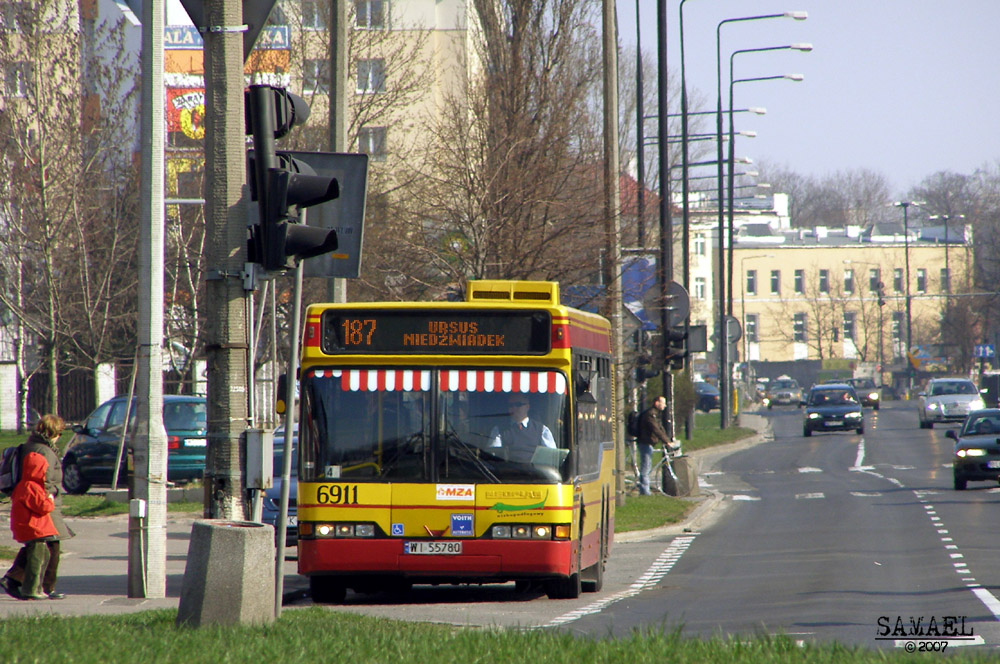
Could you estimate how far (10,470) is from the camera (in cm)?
1270

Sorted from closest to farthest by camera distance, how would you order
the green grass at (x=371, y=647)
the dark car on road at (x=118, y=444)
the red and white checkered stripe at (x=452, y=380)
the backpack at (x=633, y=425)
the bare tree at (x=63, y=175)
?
1. the green grass at (x=371, y=647)
2. the red and white checkered stripe at (x=452, y=380)
3. the dark car on road at (x=118, y=444)
4. the backpack at (x=633, y=425)
5. the bare tree at (x=63, y=175)

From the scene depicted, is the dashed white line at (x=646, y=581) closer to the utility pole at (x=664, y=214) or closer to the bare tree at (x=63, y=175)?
the utility pole at (x=664, y=214)

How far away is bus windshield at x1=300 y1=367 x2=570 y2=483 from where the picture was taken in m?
12.3

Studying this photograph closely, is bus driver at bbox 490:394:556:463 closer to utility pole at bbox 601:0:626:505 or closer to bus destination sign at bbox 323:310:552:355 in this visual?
bus destination sign at bbox 323:310:552:355

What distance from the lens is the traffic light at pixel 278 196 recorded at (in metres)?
8.82

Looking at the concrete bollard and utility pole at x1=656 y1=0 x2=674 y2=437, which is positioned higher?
utility pole at x1=656 y1=0 x2=674 y2=437

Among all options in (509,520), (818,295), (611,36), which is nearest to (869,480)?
(611,36)

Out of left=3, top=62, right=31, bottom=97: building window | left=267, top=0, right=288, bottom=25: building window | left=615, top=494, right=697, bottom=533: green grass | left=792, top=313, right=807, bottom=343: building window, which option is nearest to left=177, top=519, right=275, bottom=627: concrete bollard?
left=615, top=494, right=697, bottom=533: green grass

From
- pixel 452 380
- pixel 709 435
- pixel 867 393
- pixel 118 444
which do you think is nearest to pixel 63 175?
pixel 118 444

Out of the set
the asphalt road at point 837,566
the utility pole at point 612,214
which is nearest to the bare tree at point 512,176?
the utility pole at point 612,214

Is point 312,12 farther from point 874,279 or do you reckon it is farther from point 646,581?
point 874,279

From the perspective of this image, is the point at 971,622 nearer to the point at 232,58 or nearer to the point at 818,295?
the point at 232,58

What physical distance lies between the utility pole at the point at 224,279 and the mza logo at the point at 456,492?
7.46ft

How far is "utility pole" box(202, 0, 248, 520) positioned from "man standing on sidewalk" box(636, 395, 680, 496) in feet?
50.9
